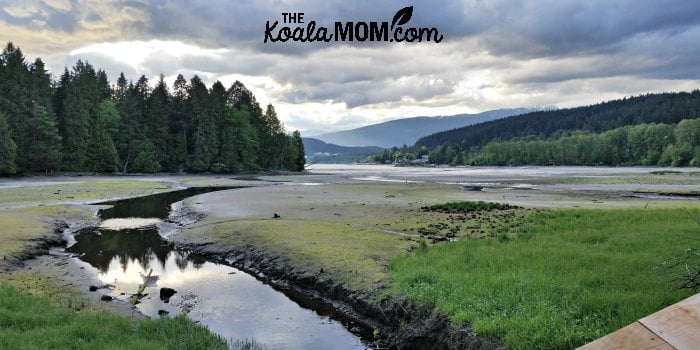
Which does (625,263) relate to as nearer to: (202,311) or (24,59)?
(202,311)

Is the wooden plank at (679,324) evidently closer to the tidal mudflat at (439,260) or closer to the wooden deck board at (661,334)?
the wooden deck board at (661,334)

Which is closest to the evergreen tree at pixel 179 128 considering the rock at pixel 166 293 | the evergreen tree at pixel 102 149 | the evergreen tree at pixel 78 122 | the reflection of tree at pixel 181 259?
the evergreen tree at pixel 102 149

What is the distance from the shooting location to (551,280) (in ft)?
43.4

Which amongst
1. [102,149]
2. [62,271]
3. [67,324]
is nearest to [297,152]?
[102,149]

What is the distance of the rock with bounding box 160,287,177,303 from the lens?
679 inches

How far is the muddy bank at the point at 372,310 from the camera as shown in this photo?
1234 centimetres

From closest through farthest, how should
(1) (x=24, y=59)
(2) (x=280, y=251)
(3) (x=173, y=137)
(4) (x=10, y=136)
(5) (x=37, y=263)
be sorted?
(5) (x=37, y=263), (2) (x=280, y=251), (4) (x=10, y=136), (1) (x=24, y=59), (3) (x=173, y=137)

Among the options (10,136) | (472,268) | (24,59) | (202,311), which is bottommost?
Result: (202,311)

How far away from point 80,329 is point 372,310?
8.50 m

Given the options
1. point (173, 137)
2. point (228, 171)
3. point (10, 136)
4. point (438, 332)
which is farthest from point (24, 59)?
point (438, 332)

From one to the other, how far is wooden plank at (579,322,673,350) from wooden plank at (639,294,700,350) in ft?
0.14

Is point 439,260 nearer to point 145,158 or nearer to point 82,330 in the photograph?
point 82,330

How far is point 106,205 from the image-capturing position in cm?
4741

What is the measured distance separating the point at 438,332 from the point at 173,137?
120m
